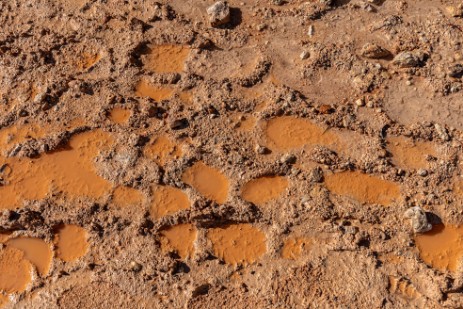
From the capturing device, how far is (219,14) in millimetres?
3883

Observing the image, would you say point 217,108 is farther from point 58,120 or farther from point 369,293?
point 369,293

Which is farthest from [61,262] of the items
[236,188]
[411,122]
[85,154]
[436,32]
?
[436,32]

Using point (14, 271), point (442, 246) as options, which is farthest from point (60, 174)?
point (442, 246)

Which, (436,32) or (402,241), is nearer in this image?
(402,241)

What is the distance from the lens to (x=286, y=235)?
11.0ft

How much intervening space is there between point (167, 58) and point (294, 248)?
1.77 m

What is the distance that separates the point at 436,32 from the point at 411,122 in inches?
31.5

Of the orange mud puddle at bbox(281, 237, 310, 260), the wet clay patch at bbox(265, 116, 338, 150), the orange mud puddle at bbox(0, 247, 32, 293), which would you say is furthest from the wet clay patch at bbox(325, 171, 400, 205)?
the orange mud puddle at bbox(0, 247, 32, 293)

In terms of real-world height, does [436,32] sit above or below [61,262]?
above

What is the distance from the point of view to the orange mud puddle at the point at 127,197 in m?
3.46

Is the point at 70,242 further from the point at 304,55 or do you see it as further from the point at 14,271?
the point at 304,55

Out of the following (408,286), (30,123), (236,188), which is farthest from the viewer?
(30,123)

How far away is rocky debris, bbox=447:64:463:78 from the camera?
3.67 metres

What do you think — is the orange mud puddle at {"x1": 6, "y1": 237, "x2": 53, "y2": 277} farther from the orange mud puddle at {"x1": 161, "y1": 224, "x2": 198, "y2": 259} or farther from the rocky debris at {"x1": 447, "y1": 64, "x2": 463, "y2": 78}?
the rocky debris at {"x1": 447, "y1": 64, "x2": 463, "y2": 78}
